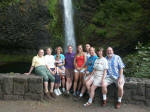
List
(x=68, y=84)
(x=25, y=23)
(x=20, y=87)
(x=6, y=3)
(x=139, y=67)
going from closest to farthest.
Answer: (x=20, y=87)
(x=68, y=84)
(x=139, y=67)
(x=6, y=3)
(x=25, y=23)

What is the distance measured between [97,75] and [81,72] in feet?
2.01

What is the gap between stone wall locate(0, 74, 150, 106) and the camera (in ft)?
18.7

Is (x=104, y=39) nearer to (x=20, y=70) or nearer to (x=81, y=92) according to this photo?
(x=20, y=70)

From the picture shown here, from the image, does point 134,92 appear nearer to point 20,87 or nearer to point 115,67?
point 115,67

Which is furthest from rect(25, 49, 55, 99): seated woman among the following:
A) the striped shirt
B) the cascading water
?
the cascading water

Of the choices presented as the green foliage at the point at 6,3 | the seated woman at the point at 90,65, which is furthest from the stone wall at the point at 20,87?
the green foliage at the point at 6,3

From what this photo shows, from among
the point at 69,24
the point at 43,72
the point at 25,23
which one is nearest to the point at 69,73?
the point at 43,72

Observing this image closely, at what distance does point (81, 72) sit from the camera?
620 centimetres

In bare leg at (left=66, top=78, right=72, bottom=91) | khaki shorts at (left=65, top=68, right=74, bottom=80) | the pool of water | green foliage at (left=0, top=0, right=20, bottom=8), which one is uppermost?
green foliage at (left=0, top=0, right=20, bottom=8)

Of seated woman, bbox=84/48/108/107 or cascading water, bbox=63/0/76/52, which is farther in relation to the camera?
cascading water, bbox=63/0/76/52

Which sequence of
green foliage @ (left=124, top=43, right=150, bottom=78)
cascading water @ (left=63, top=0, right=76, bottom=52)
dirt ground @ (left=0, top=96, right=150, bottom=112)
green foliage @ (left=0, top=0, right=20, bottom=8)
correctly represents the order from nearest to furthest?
1. dirt ground @ (left=0, top=96, right=150, bottom=112)
2. green foliage @ (left=124, top=43, right=150, bottom=78)
3. green foliage @ (left=0, top=0, right=20, bottom=8)
4. cascading water @ (left=63, top=0, right=76, bottom=52)

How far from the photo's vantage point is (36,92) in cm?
591

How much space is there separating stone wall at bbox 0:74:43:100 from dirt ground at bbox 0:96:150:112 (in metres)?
0.17

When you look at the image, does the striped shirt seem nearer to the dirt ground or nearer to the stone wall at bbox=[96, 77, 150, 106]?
the stone wall at bbox=[96, 77, 150, 106]
